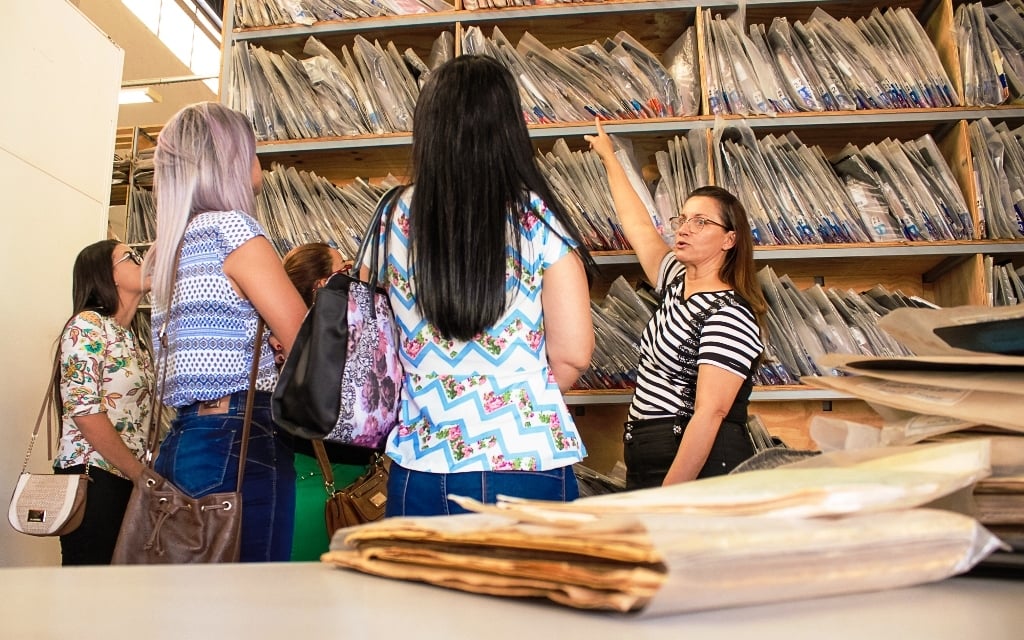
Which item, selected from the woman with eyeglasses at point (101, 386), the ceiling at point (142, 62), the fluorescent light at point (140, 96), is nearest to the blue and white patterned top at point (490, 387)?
the woman with eyeglasses at point (101, 386)

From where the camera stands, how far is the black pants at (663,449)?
1.85m

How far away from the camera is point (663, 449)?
6.23 ft

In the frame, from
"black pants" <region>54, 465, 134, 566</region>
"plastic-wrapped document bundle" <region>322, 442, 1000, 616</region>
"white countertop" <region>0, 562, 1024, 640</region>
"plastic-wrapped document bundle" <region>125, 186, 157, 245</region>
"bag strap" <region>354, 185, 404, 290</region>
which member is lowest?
"black pants" <region>54, 465, 134, 566</region>

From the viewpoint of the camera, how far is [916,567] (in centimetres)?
37

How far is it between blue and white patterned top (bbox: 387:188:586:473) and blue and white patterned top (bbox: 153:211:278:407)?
0.28 metres

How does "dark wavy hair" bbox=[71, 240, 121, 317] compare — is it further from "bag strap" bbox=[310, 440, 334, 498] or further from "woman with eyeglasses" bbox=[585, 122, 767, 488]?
"woman with eyeglasses" bbox=[585, 122, 767, 488]

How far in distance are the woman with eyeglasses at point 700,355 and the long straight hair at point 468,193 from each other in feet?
1.81

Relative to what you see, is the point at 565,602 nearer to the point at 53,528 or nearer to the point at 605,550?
the point at 605,550

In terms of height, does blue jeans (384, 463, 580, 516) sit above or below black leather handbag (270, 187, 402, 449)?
below

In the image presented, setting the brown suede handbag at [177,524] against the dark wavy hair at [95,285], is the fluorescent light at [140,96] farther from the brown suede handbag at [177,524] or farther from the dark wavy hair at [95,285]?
the brown suede handbag at [177,524]

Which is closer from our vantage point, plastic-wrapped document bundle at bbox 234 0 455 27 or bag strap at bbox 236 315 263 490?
bag strap at bbox 236 315 263 490

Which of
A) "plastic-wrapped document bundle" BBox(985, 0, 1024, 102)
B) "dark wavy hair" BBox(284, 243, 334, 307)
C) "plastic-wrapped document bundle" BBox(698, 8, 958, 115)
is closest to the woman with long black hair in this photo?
"dark wavy hair" BBox(284, 243, 334, 307)

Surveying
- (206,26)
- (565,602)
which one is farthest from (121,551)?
(206,26)

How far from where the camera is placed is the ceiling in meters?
6.37
